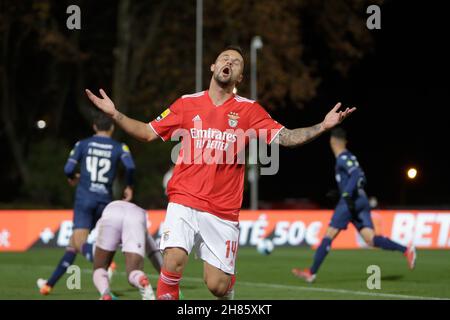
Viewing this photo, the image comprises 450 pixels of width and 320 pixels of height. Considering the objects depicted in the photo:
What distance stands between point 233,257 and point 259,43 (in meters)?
30.1

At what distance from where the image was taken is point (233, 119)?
8977mm

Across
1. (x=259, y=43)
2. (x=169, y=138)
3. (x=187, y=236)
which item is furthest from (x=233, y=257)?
(x=259, y=43)

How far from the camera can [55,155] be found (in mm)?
44281

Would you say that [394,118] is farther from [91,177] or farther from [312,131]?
[312,131]

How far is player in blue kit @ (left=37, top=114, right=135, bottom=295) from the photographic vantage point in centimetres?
1363

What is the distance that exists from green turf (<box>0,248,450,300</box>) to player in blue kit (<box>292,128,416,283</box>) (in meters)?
0.42

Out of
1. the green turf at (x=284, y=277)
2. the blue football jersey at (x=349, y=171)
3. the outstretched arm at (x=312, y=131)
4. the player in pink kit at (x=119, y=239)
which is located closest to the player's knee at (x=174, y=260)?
the outstretched arm at (x=312, y=131)

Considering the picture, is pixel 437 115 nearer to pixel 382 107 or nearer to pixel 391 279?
pixel 382 107

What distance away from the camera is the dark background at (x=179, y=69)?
3956 cm

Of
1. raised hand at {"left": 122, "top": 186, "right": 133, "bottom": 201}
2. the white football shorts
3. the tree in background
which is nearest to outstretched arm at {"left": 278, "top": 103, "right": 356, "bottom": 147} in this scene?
the white football shorts

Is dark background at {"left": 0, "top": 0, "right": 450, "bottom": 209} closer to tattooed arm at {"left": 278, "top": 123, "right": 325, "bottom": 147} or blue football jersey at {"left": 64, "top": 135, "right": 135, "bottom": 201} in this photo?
blue football jersey at {"left": 64, "top": 135, "right": 135, "bottom": 201}

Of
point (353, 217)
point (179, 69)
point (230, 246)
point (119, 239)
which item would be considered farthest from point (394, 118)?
point (230, 246)

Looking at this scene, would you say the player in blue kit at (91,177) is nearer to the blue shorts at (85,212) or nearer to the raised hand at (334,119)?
the blue shorts at (85,212)
